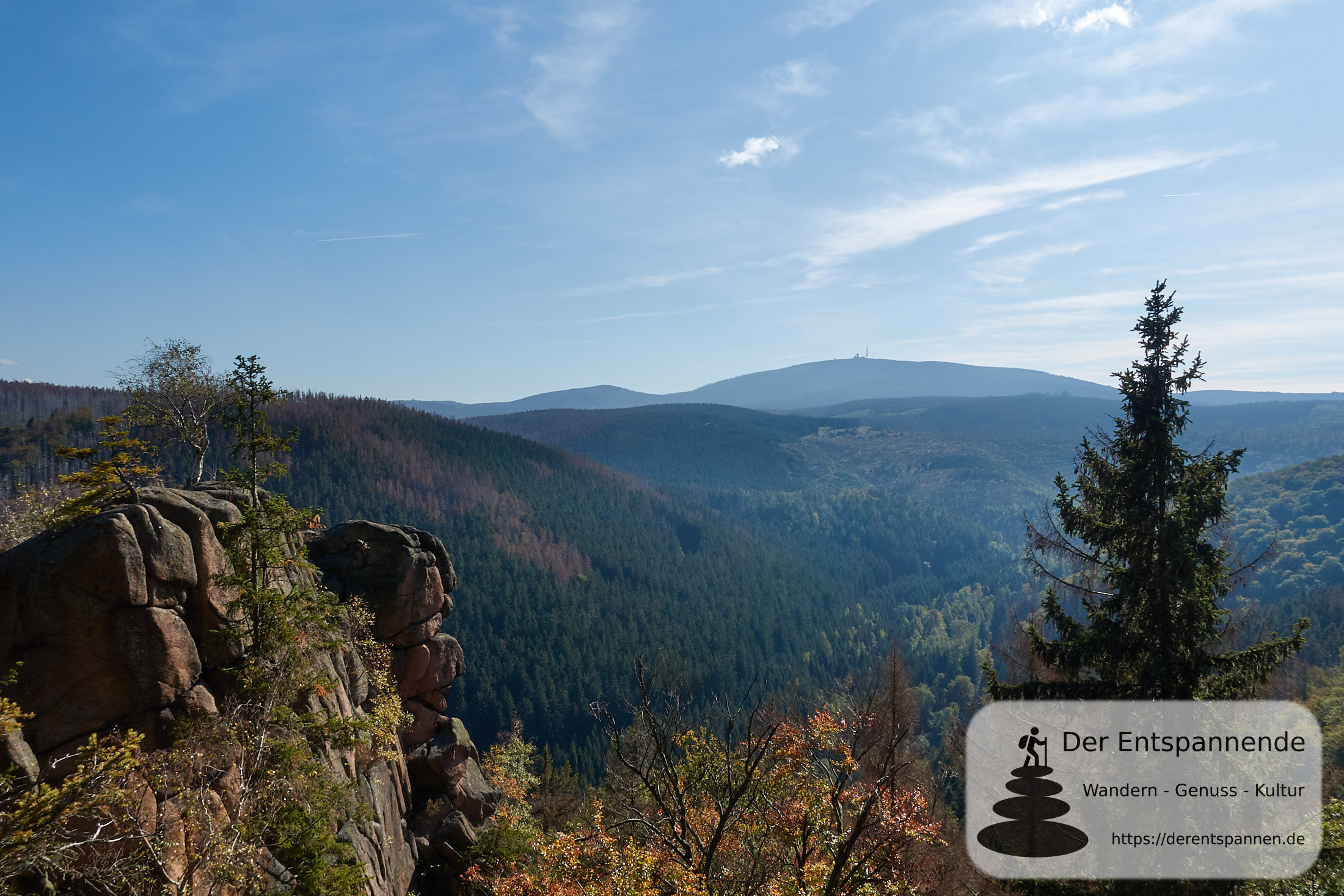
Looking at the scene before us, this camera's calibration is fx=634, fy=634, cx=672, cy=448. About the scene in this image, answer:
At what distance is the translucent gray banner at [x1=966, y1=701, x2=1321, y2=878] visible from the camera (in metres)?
16.2

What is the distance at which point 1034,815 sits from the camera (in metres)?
20.4

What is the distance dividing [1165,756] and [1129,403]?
31.8 feet

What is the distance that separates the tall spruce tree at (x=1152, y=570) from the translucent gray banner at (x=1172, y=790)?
2.43 feet

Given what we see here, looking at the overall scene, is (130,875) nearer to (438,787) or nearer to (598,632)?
(438,787)

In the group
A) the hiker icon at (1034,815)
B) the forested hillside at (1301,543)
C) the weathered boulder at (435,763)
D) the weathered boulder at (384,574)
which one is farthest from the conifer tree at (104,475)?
the forested hillside at (1301,543)

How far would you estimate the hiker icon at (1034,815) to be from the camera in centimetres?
1905

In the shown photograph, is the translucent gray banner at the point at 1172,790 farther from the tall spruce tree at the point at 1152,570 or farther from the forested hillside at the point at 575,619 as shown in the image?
the forested hillside at the point at 575,619

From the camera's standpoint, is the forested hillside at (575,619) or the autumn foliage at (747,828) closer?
the autumn foliage at (747,828)

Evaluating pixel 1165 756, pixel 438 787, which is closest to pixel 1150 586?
pixel 1165 756

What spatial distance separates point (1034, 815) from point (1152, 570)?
9.16 m

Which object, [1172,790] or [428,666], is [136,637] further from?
[1172,790]

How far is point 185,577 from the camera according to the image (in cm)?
1723

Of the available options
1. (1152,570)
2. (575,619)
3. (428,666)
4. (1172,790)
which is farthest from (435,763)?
(575,619)

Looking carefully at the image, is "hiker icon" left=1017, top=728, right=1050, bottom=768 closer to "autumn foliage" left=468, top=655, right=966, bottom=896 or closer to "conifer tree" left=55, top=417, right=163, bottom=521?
"autumn foliage" left=468, top=655, right=966, bottom=896
